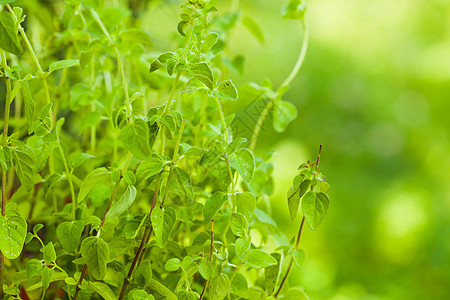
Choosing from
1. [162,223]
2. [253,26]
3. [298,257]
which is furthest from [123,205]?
[253,26]

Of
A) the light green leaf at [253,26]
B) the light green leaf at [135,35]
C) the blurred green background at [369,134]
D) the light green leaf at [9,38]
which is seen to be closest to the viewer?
the light green leaf at [9,38]

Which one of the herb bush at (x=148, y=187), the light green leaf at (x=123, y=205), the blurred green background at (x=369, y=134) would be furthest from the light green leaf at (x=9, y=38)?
the blurred green background at (x=369, y=134)

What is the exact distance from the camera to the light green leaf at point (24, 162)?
0.33m

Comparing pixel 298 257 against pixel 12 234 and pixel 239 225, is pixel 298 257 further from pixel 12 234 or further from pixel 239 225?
pixel 12 234

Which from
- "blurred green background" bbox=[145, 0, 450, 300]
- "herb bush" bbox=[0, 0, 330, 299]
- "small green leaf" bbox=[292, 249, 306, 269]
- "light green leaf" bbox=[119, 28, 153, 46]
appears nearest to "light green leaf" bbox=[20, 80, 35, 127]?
"herb bush" bbox=[0, 0, 330, 299]

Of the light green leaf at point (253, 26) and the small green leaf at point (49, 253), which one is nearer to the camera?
the small green leaf at point (49, 253)

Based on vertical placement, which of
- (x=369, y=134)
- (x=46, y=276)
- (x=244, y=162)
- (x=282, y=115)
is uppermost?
(x=369, y=134)

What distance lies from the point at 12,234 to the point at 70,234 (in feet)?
0.12

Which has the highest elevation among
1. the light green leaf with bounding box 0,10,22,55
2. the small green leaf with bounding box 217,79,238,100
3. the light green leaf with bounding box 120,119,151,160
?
the small green leaf with bounding box 217,79,238,100

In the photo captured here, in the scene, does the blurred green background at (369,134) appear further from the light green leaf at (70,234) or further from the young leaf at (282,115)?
the light green leaf at (70,234)

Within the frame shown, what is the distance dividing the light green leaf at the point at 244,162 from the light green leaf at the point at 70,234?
111mm

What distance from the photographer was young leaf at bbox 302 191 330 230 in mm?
307

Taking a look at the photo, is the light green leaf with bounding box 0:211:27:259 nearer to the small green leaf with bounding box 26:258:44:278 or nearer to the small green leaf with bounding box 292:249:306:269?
the small green leaf with bounding box 26:258:44:278

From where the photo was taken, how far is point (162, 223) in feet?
1.03
